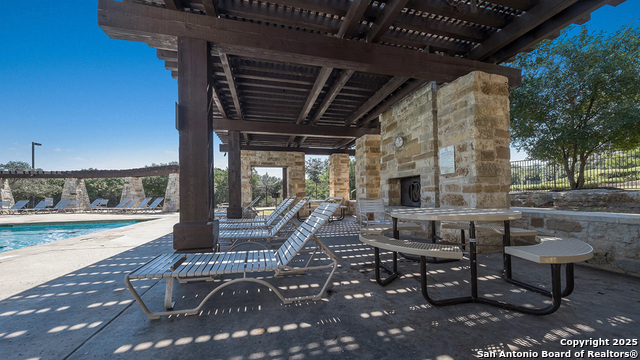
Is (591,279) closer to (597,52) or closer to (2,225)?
(597,52)

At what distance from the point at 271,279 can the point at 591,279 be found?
3.32m

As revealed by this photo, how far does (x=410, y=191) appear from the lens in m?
5.38

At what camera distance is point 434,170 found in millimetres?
4266

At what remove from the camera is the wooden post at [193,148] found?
2.54 meters

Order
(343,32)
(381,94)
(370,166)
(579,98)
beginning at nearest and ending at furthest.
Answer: (343,32) < (381,94) < (370,166) < (579,98)

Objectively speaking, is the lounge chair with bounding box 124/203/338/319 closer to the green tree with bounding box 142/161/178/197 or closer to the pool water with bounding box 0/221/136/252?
the pool water with bounding box 0/221/136/252

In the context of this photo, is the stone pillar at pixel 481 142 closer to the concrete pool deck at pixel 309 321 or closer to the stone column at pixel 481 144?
the stone column at pixel 481 144

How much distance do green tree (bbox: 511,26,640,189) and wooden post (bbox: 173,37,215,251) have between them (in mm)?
9976

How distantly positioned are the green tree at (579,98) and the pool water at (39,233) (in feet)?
49.7

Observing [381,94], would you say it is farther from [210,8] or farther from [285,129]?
[210,8]

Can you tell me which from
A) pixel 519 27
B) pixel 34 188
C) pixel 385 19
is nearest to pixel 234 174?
pixel 385 19

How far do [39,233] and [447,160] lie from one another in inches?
520

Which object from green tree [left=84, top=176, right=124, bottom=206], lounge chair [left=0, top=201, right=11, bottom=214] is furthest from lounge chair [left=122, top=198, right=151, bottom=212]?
green tree [left=84, top=176, right=124, bottom=206]

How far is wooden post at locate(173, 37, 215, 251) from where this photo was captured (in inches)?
99.8
